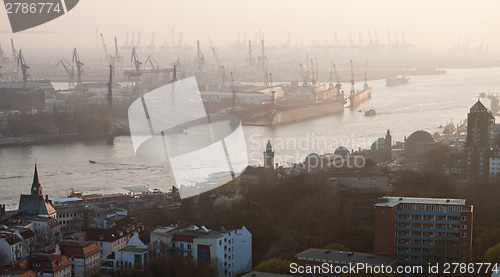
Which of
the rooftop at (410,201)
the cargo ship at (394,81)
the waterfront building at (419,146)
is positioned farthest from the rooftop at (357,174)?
the cargo ship at (394,81)

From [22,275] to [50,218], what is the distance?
1.42 m

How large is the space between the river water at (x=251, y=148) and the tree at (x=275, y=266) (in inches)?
113

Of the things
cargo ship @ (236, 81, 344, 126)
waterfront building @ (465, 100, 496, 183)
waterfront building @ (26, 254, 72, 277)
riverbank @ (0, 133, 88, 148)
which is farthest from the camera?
cargo ship @ (236, 81, 344, 126)

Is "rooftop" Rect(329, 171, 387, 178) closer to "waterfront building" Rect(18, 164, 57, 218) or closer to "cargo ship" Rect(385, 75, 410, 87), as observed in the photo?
"waterfront building" Rect(18, 164, 57, 218)

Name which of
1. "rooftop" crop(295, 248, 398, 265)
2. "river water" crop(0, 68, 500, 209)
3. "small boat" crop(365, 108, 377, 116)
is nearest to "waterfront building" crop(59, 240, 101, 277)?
"rooftop" crop(295, 248, 398, 265)

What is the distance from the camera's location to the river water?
854 centimetres

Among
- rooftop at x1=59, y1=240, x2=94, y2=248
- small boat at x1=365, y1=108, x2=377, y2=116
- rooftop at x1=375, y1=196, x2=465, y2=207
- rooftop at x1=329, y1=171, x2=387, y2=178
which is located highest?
rooftop at x1=375, y1=196, x2=465, y2=207

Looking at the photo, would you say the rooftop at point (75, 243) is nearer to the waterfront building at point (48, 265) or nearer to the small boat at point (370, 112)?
the waterfront building at point (48, 265)

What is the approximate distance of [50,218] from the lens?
639 centimetres

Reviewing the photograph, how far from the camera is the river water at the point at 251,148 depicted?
8.54 meters

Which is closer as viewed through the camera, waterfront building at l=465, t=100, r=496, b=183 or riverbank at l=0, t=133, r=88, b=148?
waterfront building at l=465, t=100, r=496, b=183

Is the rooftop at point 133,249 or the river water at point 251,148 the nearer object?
the rooftop at point 133,249

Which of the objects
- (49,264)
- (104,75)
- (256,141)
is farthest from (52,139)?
(104,75)

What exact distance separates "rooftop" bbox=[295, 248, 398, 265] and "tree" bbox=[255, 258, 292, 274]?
102 mm
